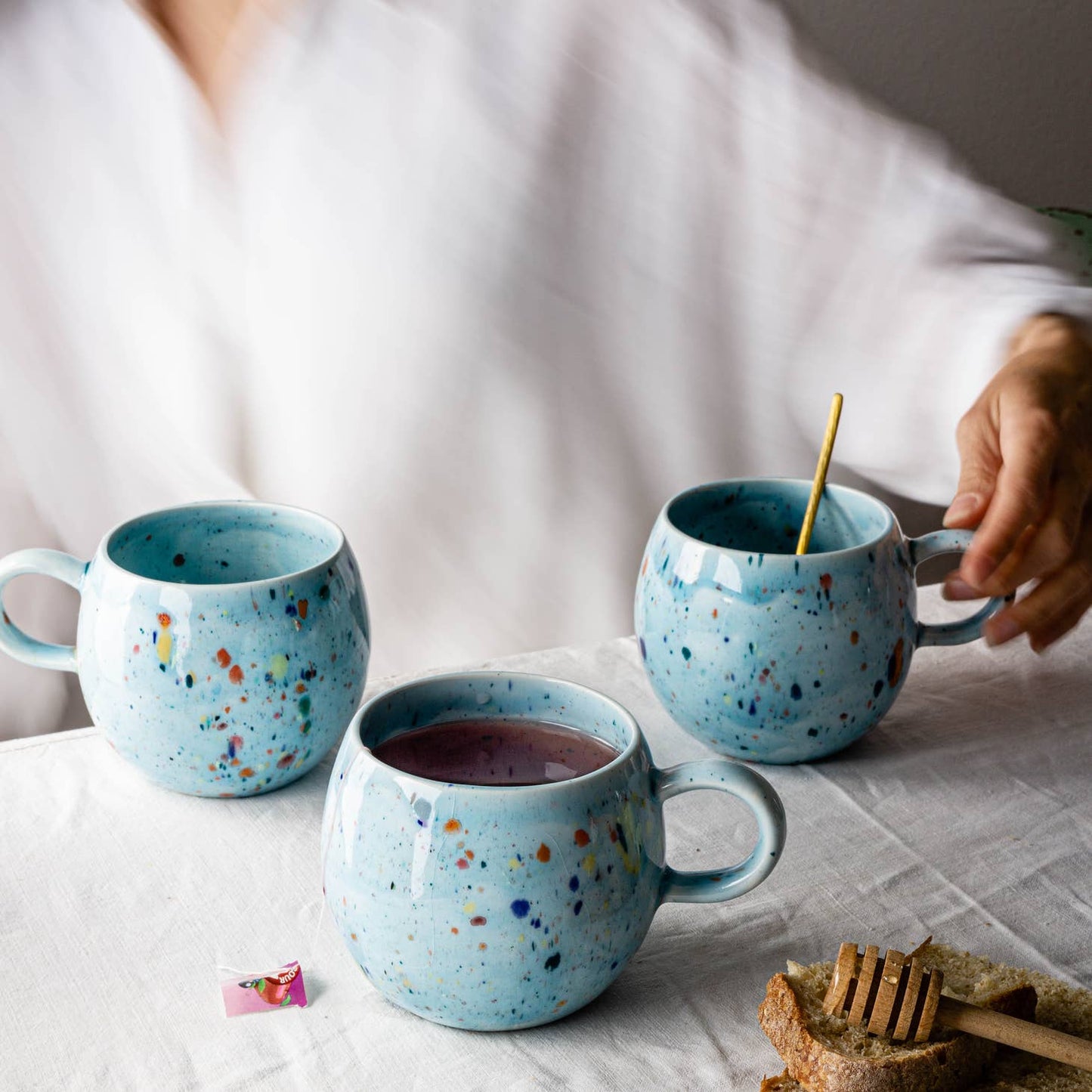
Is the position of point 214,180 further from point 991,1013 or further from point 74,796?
point 991,1013

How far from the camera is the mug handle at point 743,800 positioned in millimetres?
452

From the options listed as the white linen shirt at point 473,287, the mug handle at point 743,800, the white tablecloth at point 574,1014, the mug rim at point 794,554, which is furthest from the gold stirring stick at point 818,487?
the white linen shirt at point 473,287

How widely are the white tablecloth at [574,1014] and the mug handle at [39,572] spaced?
5cm

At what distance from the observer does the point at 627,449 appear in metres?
1.15

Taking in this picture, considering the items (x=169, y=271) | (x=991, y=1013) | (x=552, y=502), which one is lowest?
(x=552, y=502)

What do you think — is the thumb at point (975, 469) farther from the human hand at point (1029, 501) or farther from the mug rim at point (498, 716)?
the mug rim at point (498, 716)

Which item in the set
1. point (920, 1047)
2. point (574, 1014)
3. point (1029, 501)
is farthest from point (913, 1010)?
point (1029, 501)

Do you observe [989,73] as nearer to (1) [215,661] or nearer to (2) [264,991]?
(1) [215,661]

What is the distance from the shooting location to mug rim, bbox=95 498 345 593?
1.82ft

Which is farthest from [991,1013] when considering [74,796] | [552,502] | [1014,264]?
[1014,264]

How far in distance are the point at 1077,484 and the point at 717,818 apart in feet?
1.27

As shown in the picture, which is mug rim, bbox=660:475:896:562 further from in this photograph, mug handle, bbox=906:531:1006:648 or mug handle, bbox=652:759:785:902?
mug handle, bbox=652:759:785:902

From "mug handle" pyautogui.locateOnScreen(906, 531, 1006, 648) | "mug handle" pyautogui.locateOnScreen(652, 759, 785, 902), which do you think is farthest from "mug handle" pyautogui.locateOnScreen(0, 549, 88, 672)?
"mug handle" pyautogui.locateOnScreen(906, 531, 1006, 648)

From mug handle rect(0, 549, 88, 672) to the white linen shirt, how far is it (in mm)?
356
